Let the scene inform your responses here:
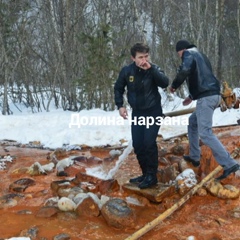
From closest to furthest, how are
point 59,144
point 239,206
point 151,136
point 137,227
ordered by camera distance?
point 137,227, point 239,206, point 151,136, point 59,144

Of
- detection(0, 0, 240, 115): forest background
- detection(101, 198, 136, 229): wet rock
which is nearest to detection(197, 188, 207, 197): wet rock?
detection(101, 198, 136, 229): wet rock

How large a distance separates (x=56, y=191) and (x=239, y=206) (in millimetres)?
2072

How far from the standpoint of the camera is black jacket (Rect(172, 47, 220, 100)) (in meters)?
3.79

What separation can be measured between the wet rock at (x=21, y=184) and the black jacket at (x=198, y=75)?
2286 millimetres

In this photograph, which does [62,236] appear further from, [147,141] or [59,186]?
[147,141]

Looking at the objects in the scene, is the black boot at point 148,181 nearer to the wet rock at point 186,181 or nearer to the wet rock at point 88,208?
the wet rock at point 186,181

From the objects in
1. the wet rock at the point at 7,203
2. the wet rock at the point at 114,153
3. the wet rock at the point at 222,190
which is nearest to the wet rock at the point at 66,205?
the wet rock at the point at 7,203

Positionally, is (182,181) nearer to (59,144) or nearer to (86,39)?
(59,144)

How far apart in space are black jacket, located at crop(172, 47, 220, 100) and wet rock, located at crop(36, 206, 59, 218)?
1.91 metres

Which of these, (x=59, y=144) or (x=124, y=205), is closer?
(x=124, y=205)

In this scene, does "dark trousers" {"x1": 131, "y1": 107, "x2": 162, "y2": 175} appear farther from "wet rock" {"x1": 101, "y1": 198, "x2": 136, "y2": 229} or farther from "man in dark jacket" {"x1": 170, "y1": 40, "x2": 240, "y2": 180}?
"wet rock" {"x1": 101, "y1": 198, "x2": 136, "y2": 229}

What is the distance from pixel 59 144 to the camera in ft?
23.6

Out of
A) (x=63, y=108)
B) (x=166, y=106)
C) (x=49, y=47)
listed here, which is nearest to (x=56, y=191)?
(x=63, y=108)

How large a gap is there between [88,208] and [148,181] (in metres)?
0.80
